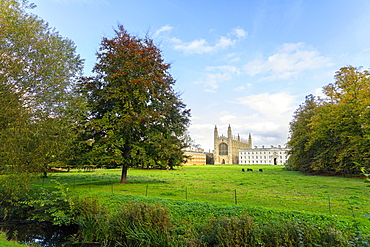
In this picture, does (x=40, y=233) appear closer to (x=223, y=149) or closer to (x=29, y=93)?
(x=29, y=93)

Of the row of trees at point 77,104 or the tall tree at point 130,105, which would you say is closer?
the row of trees at point 77,104

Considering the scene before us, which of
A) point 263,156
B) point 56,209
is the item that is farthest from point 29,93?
point 263,156

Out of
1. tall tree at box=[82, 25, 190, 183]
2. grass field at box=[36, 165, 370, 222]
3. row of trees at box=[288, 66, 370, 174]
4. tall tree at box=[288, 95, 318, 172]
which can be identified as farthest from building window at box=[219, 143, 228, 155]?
tall tree at box=[82, 25, 190, 183]

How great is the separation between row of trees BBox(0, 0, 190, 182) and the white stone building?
439 ft

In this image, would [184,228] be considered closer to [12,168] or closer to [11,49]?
[12,168]

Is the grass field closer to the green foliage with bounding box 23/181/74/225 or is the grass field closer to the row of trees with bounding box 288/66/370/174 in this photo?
the green foliage with bounding box 23/181/74/225

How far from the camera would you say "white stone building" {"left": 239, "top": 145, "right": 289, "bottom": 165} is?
146375 millimetres

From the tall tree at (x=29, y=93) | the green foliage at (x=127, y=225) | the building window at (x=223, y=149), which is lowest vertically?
the green foliage at (x=127, y=225)

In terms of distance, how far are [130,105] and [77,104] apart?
Result: 421 centimetres

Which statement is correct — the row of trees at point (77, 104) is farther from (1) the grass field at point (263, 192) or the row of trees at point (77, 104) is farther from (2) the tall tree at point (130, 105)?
(1) the grass field at point (263, 192)

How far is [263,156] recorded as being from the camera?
14875 centimetres

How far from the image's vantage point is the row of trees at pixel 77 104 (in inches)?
466

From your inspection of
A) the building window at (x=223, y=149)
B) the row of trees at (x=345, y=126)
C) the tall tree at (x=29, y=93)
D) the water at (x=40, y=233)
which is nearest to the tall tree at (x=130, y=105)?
the tall tree at (x=29, y=93)

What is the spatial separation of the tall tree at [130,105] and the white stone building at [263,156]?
13481 centimetres
